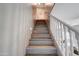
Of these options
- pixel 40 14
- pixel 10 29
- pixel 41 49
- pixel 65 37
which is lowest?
pixel 41 49

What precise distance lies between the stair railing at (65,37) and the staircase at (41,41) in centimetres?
12

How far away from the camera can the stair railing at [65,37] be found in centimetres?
137

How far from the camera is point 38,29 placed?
5.06 feet

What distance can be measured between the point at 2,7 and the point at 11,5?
0.37 feet

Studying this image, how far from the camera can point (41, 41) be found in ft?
5.07

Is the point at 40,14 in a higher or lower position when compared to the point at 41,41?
higher

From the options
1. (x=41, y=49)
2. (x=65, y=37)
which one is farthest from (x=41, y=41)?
(x=65, y=37)

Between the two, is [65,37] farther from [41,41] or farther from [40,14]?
[40,14]

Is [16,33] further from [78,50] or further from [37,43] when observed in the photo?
[78,50]

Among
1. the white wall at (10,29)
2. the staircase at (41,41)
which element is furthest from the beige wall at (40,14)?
the white wall at (10,29)

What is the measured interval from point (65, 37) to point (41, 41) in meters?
0.34

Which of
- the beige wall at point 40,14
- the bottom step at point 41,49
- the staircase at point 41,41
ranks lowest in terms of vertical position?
the bottom step at point 41,49

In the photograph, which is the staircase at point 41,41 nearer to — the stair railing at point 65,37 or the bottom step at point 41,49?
the bottom step at point 41,49

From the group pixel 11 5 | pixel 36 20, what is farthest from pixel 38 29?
pixel 11 5
